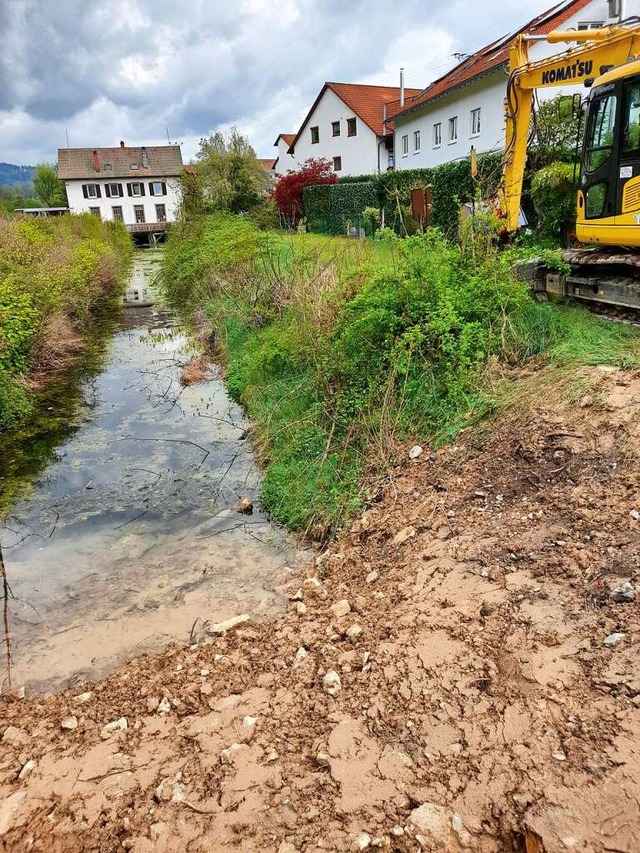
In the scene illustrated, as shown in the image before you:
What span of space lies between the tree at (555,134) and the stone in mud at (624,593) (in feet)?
35.3

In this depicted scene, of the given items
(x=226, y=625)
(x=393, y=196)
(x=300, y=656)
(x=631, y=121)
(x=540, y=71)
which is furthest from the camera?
(x=393, y=196)

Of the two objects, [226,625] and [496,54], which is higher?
[496,54]

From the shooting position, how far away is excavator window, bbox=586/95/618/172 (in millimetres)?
7266

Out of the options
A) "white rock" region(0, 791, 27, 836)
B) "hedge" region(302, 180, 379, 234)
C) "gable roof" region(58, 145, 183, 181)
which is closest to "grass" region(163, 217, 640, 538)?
"white rock" region(0, 791, 27, 836)

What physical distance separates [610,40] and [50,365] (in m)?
11.1

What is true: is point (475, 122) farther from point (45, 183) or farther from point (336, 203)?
point (45, 183)

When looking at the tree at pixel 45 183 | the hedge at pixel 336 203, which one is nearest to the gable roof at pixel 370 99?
the hedge at pixel 336 203

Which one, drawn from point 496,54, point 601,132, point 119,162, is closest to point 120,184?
point 119,162

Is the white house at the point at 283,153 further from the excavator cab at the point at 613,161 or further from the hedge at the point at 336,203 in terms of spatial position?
the excavator cab at the point at 613,161

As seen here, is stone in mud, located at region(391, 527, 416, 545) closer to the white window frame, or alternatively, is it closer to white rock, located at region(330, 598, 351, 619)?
white rock, located at region(330, 598, 351, 619)

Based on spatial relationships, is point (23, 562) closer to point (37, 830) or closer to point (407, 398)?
point (37, 830)

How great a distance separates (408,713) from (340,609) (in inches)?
52.9

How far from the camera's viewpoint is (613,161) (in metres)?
7.36

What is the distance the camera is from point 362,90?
36812 millimetres
